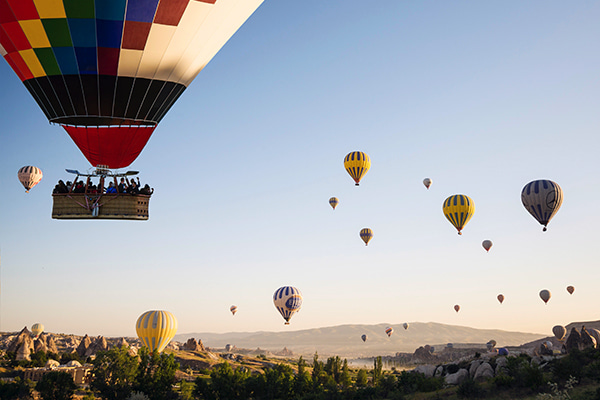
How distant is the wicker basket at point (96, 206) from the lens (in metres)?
19.4

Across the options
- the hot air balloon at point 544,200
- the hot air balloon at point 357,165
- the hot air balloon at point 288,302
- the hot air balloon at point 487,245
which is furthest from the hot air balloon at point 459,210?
the hot air balloon at point 487,245

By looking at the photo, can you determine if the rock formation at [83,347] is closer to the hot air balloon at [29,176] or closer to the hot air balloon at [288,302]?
the hot air balloon at [288,302]

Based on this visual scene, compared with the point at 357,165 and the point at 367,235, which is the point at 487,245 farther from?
the point at 357,165

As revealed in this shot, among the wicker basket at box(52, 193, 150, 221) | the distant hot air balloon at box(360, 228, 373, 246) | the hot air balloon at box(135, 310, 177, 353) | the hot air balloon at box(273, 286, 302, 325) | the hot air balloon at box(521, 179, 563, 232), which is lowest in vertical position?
the hot air balloon at box(135, 310, 177, 353)

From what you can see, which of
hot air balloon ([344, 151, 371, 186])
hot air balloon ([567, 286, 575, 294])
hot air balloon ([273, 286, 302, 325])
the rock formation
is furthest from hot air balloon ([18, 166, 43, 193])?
hot air balloon ([567, 286, 575, 294])

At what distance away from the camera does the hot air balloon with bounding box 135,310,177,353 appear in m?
59.1

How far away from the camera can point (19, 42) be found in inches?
826

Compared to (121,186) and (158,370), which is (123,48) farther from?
(158,370)

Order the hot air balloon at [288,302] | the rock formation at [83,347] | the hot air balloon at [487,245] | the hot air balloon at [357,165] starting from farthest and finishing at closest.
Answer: the hot air balloon at [487,245] < the rock formation at [83,347] < the hot air balloon at [288,302] < the hot air balloon at [357,165]

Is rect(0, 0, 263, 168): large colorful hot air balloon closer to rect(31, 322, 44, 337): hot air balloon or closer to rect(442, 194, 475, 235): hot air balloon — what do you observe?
rect(442, 194, 475, 235): hot air balloon

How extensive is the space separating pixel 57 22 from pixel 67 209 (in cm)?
745

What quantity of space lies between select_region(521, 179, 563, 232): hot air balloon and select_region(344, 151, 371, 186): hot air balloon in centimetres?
2108

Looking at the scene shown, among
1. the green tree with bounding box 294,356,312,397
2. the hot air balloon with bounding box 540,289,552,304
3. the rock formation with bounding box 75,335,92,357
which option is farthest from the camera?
the hot air balloon with bounding box 540,289,552,304

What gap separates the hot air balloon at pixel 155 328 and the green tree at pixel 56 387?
13.6 metres
